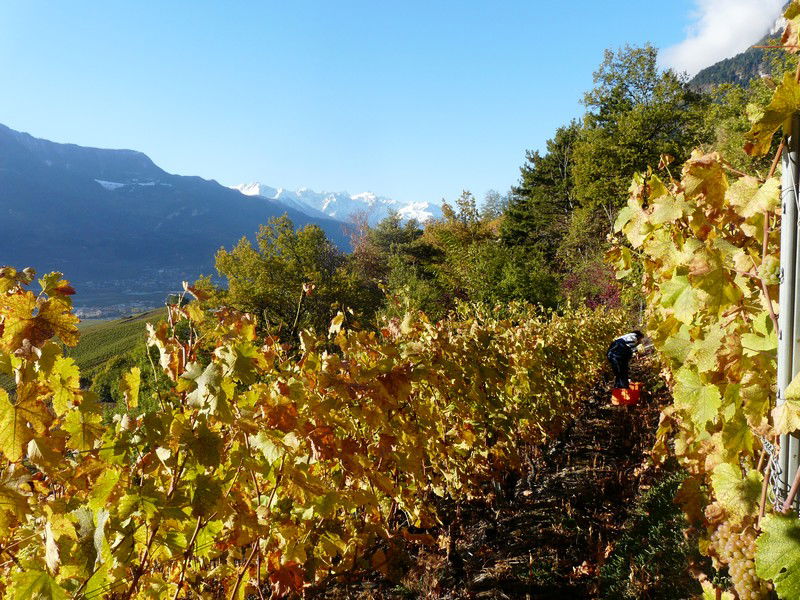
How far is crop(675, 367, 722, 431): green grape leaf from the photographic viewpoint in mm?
1284

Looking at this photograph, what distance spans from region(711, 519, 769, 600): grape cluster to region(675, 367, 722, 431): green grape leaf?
0.89 feet

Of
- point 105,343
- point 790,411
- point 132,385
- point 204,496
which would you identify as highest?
point 790,411

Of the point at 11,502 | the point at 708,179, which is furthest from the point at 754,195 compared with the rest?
the point at 11,502

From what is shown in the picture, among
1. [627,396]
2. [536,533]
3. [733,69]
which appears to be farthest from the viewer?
[733,69]

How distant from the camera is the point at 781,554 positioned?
0.88 m

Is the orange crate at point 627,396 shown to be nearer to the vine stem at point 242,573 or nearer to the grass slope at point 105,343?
the vine stem at point 242,573

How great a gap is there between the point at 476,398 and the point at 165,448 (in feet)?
6.78

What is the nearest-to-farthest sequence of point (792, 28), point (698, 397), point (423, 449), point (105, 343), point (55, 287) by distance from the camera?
point (792, 28)
point (55, 287)
point (698, 397)
point (423, 449)
point (105, 343)

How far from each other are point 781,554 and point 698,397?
0.49 m

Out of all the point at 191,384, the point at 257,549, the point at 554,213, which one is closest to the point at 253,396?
the point at 191,384

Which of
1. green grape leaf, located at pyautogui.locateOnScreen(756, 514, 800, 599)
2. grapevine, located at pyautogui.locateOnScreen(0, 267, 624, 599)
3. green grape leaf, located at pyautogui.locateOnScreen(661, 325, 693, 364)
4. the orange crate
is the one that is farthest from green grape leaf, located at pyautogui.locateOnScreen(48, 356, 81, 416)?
the orange crate

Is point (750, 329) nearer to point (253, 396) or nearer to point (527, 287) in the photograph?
point (253, 396)

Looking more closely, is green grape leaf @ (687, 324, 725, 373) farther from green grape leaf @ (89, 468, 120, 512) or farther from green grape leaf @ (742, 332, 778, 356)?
green grape leaf @ (89, 468, 120, 512)

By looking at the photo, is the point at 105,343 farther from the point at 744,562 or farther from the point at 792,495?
the point at 792,495
